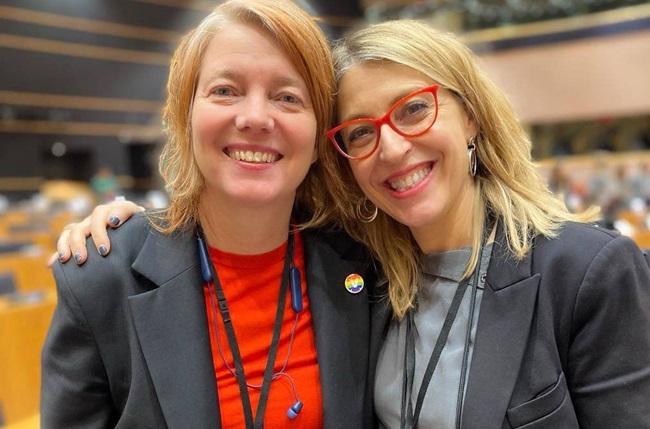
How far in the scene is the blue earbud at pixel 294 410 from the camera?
A: 55.2 inches

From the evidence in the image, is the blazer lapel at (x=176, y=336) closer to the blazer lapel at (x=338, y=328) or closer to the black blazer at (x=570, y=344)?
the blazer lapel at (x=338, y=328)

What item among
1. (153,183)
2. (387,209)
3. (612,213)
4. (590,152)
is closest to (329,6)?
(153,183)

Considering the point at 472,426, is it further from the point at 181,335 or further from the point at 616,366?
the point at 181,335

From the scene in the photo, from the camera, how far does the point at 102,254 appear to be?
4.58 feet

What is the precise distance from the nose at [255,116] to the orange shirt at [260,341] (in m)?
0.35

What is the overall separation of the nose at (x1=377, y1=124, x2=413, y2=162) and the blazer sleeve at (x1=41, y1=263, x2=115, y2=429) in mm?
793

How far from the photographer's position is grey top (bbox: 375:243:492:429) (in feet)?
4.33

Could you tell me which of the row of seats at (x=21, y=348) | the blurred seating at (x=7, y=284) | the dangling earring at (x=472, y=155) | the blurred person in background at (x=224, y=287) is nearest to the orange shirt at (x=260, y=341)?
the blurred person in background at (x=224, y=287)

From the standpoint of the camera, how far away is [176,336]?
1368mm

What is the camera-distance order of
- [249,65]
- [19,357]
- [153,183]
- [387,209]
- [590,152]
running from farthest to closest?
[153,183] < [590,152] < [19,357] < [387,209] < [249,65]

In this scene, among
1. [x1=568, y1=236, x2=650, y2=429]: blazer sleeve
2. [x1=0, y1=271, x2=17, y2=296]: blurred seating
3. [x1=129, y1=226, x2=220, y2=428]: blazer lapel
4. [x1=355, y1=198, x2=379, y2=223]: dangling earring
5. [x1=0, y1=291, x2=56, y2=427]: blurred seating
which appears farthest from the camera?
[x1=0, y1=271, x2=17, y2=296]: blurred seating

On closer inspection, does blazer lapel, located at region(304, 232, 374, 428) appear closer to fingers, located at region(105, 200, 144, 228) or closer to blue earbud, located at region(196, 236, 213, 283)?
blue earbud, located at region(196, 236, 213, 283)

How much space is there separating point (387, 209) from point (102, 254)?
71 centimetres

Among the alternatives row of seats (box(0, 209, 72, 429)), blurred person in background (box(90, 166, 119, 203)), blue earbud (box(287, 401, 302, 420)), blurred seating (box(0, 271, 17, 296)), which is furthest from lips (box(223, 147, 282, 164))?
blurred person in background (box(90, 166, 119, 203))
